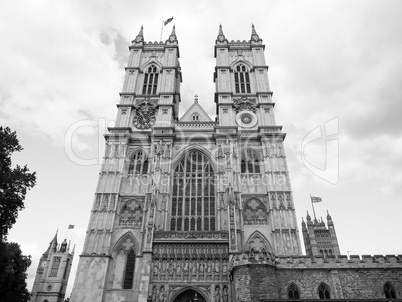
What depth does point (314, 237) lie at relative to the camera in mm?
60844

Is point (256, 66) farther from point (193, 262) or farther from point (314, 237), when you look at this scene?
point (314, 237)

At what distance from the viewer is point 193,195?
88.8ft

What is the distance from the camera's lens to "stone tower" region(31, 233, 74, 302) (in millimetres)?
54719

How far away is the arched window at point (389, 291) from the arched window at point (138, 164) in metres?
20.2

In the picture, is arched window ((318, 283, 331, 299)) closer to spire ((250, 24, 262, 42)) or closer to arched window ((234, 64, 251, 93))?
arched window ((234, 64, 251, 93))

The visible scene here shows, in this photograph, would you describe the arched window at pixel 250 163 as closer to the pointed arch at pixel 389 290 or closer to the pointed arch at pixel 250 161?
the pointed arch at pixel 250 161

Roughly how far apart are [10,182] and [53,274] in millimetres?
49977

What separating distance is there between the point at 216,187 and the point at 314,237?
4259 cm

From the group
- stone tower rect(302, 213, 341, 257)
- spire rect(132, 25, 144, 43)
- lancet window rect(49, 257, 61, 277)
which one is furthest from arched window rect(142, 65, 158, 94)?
stone tower rect(302, 213, 341, 257)

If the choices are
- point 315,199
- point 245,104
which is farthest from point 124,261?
point 315,199

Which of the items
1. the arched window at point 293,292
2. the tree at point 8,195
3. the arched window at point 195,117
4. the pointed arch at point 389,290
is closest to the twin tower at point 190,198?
the arched window at point 195,117

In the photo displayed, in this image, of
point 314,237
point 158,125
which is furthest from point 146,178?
point 314,237

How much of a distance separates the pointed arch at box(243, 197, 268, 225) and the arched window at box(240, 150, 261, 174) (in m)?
3.08

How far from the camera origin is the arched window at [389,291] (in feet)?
58.0
